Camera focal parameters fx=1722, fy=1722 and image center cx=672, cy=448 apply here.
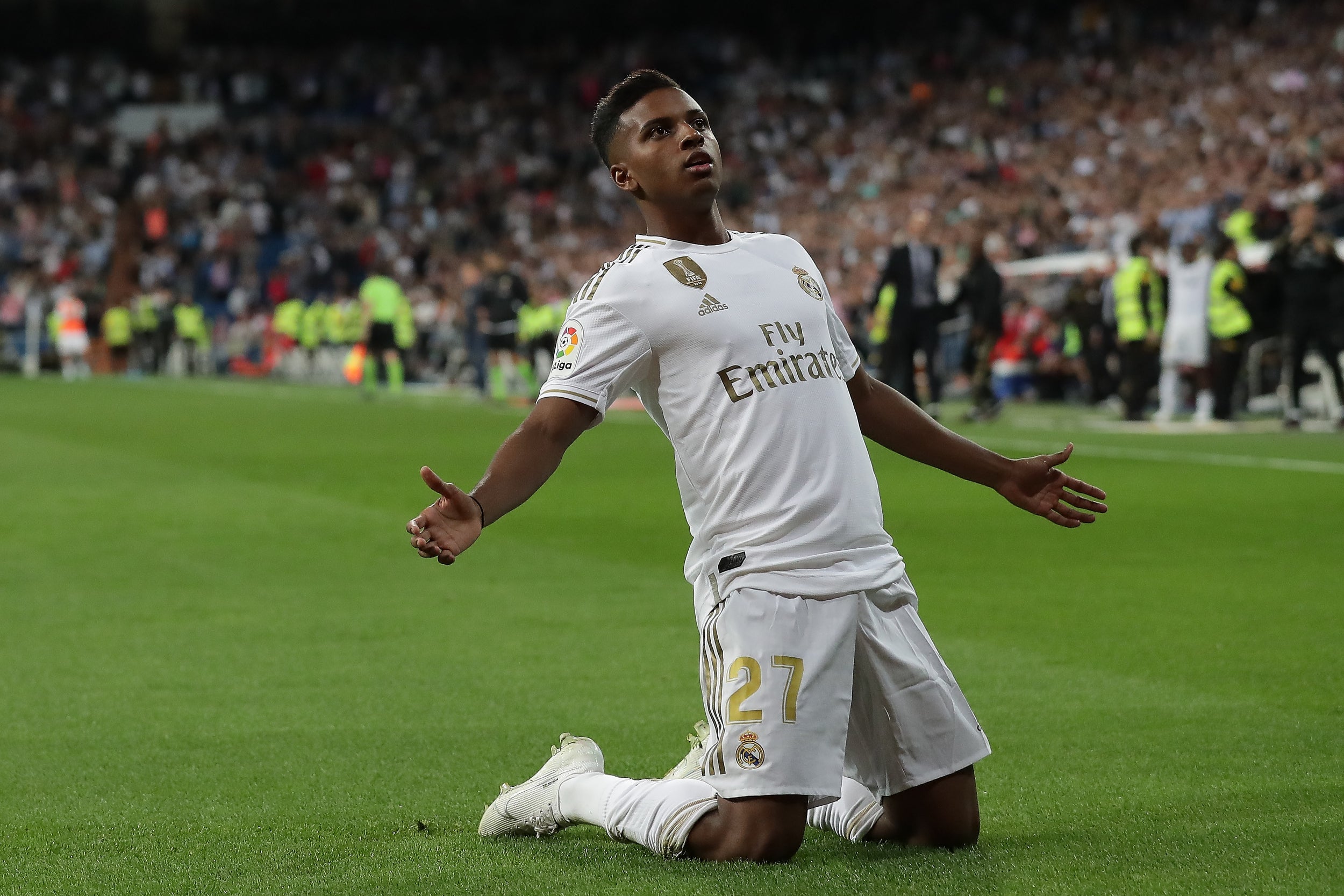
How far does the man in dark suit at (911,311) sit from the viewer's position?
19734 mm

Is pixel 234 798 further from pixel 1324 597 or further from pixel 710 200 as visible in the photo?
pixel 1324 597

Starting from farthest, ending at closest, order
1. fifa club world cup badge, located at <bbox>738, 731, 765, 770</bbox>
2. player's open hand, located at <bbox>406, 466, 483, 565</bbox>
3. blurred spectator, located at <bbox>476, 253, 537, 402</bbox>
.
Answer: blurred spectator, located at <bbox>476, 253, 537, 402</bbox> → fifa club world cup badge, located at <bbox>738, 731, 765, 770</bbox> → player's open hand, located at <bbox>406, 466, 483, 565</bbox>

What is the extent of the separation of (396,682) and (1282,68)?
92.9ft

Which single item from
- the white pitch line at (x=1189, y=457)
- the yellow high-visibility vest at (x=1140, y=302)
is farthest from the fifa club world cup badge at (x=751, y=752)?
the yellow high-visibility vest at (x=1140, y=302)

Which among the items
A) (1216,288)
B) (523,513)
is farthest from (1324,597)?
(1216,288)

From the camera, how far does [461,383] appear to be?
36.4 metres

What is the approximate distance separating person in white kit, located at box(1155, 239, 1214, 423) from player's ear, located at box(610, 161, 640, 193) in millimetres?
15789

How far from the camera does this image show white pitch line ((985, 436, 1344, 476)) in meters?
13.2

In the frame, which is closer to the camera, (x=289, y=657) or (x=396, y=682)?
(x=396, y=682)

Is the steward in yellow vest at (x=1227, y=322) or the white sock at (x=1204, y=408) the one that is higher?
the steward in yellow vest at (x=1227, y=322)

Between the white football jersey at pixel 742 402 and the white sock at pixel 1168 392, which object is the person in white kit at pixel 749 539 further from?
the white sock at pixel 1168 392

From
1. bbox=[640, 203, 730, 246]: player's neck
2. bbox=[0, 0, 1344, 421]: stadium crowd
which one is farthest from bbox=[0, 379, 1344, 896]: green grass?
bbox=[0, 0, 1344, 421]: stadium crowd

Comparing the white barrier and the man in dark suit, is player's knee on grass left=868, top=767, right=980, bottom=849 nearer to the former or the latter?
the man in dark suit

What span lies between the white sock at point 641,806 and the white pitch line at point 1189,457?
32.6ft
